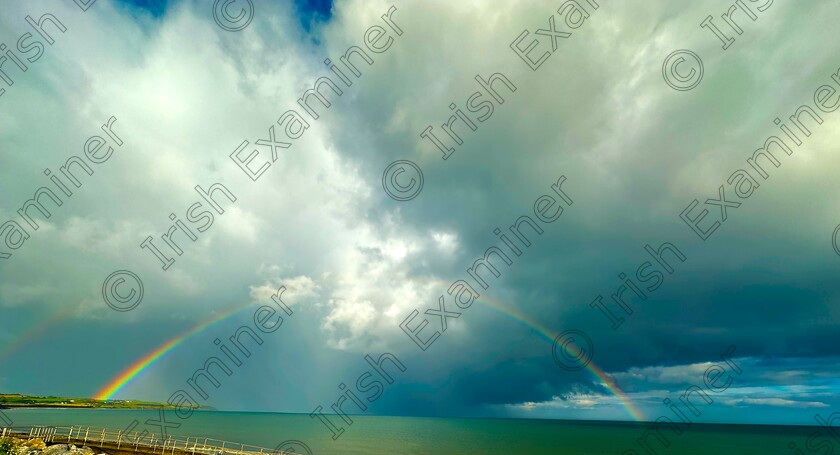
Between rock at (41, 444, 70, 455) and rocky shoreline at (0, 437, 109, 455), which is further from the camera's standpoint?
rock at (41, 444, 70, 455)

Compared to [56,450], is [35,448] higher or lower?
higher

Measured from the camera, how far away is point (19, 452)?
3962cm

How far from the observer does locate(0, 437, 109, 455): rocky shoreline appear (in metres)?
39.8

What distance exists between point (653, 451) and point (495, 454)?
54.7 m

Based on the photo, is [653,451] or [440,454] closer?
[440,454]

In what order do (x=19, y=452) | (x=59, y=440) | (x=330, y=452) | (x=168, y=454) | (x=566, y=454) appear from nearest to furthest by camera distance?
(x=19, y=452), (x=168, y=454), (x=59, y=440), (x=330, y=452), (x=566, y=454)

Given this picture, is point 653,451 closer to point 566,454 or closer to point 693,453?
point 693,453

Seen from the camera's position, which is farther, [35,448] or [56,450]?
[35,448]

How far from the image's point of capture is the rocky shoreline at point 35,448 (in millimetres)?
39750

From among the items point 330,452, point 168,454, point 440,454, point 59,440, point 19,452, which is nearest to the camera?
point 19,452

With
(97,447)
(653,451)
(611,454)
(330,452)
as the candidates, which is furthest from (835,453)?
(97,447)

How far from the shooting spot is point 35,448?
→ 137 ft

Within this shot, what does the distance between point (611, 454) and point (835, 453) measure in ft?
239

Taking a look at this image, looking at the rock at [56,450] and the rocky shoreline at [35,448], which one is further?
the rock at [56,450]
